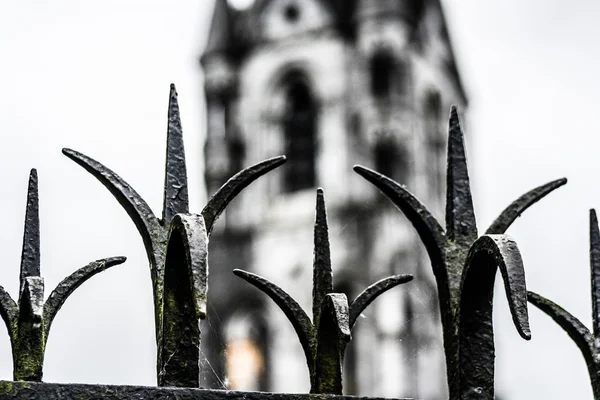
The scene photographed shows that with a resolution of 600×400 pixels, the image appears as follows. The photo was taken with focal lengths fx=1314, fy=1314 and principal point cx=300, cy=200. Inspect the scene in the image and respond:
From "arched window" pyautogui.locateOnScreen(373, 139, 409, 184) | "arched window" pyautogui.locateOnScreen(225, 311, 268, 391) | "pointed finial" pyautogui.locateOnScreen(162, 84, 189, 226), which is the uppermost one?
"arched window" pyautogui.locateOnScreen(373, 139, 409, 184)

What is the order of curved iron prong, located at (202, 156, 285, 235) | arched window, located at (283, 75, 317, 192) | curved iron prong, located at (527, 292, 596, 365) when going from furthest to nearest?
arched window, located at (283, 75, 317, 192)
curved iron prong, located at (527, 292, 596, 365)
curved iron prong, located at (202, 156, 285, 235)

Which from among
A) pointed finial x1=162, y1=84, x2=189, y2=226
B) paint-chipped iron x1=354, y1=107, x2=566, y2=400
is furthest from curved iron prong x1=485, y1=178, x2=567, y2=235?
pointed finial x1=162, y1=84, x2=189, y2=226

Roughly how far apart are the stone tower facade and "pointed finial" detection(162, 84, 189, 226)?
1680cm

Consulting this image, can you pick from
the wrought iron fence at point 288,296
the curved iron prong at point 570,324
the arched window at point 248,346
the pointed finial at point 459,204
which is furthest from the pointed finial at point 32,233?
the arched window at point 248,346

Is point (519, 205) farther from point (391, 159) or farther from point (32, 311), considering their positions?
point (391, 159)

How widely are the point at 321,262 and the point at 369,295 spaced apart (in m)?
0.07

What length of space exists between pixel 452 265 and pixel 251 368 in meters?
17.8

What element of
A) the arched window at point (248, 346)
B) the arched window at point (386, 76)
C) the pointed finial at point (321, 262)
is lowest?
the pointed finial at point (321, 262)

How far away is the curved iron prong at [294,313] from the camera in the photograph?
147 centimetres

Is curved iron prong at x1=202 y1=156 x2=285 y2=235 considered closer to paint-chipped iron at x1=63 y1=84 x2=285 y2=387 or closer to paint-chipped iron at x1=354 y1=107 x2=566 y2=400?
paint-chipped iron at x1=63 y1=84 x2=285 y2=387

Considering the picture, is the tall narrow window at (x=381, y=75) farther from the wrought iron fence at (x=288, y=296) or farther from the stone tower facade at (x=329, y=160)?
the wrought iron fence at (x=288, y=296)

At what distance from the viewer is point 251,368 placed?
19.1m

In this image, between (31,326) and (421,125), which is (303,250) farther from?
(31,326)

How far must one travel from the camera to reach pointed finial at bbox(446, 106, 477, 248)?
4.97 ft
